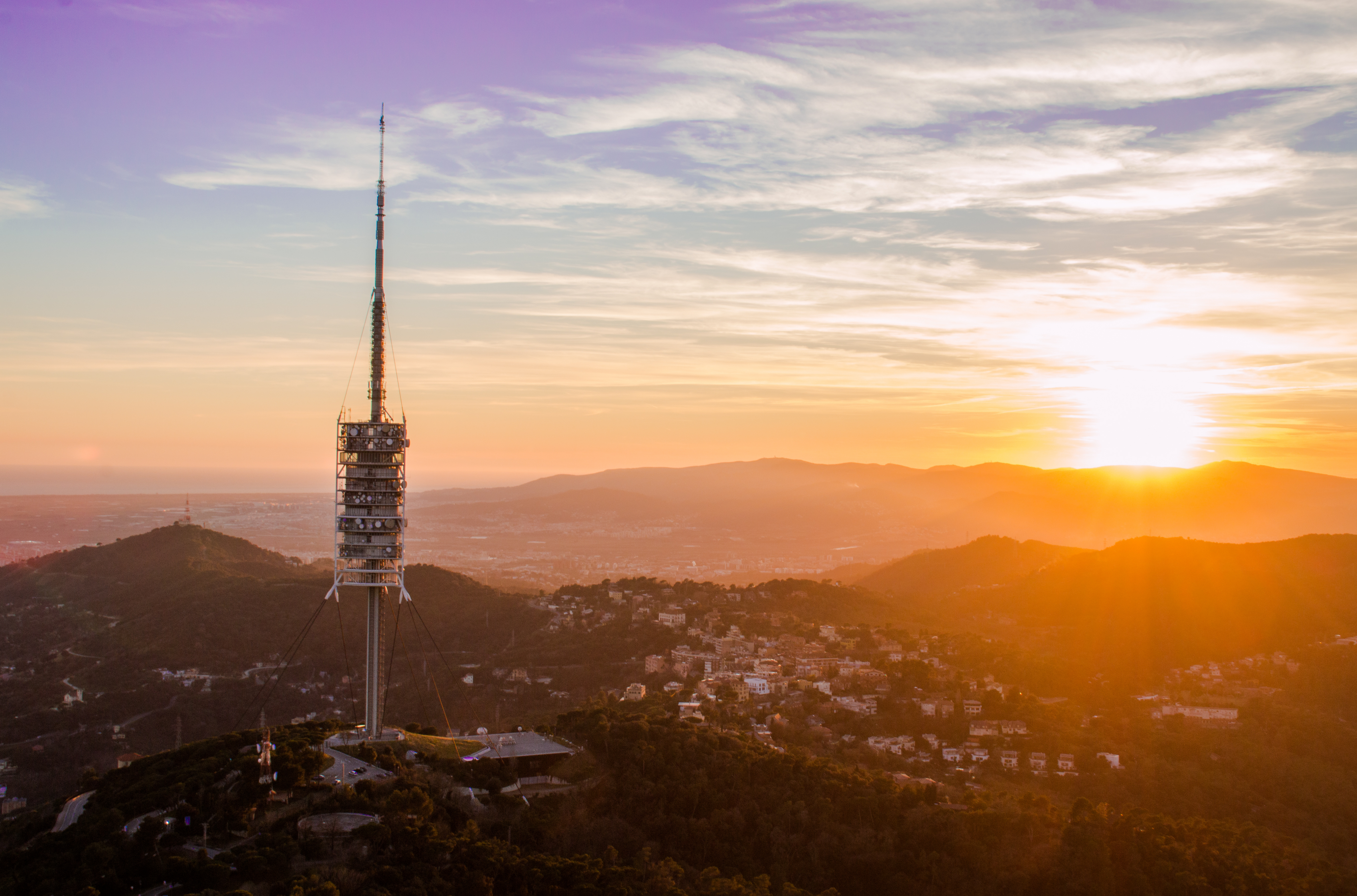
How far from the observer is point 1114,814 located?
29.2m

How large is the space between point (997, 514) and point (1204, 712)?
12555 centimetres

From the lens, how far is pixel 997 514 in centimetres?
16488

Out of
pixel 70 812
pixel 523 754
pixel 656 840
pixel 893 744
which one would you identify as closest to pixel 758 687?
pixel 893 744

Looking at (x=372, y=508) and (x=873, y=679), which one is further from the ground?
(x=372, y=508)

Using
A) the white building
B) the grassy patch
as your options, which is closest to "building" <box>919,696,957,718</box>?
the white building

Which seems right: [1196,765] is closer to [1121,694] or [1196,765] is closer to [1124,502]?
[1121,694]

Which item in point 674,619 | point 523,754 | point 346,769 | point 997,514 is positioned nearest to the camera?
point 346,769

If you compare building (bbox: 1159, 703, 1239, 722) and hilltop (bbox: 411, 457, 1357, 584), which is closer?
building (bbox: 1159, 703, 1239, 722)

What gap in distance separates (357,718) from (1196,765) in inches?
1436

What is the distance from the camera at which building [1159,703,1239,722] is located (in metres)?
42.6

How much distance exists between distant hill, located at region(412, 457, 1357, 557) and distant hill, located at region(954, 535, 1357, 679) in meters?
56.6

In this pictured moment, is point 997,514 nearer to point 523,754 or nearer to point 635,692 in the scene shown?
point 635,692

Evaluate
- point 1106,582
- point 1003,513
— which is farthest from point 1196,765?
point 1003,513

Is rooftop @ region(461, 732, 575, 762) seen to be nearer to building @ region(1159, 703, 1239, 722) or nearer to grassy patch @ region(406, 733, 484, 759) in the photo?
grassy patch @ region(406, 733, 484, 759)
